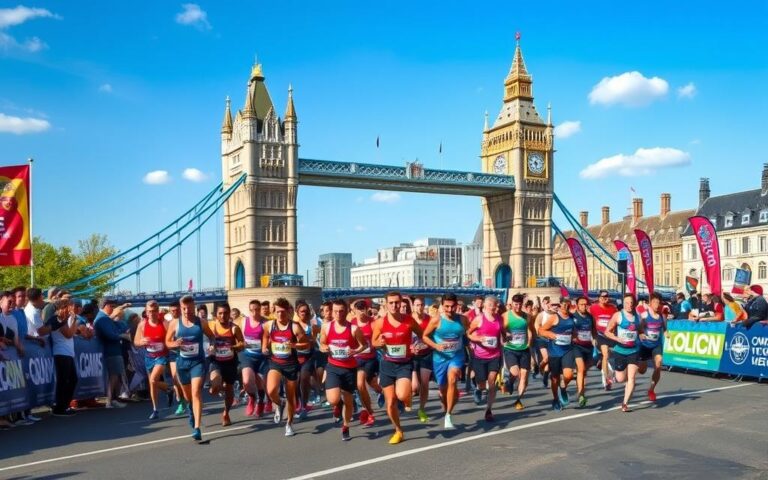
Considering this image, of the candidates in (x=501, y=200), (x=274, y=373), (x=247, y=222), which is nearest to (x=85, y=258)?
(x=247, y=222)

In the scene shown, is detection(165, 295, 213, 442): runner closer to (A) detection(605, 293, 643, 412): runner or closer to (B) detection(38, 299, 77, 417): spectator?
(B) detection(38, 299, 77, 417): spectator

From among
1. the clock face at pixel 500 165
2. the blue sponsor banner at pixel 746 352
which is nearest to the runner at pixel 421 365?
the blue sponsor banner at pixel 746 352

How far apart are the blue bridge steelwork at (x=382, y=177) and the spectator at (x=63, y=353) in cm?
5417

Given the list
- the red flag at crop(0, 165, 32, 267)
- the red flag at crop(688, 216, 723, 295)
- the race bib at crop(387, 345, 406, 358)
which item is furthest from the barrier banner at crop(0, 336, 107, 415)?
the red flag at crop(688, 216, 723, 295)

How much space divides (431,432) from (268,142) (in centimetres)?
5831

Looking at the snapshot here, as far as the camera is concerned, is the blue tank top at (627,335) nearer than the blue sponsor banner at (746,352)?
Yes

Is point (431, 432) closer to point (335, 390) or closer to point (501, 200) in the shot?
point (335, 390)

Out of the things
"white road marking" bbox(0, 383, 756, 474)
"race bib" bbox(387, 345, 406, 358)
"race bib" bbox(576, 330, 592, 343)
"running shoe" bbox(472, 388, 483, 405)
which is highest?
"race bib" bbox(387, 345, 406, 358)

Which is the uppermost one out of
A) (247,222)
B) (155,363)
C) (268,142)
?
(268,142)

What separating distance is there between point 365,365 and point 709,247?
780 inches

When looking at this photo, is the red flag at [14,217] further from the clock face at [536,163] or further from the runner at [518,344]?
the clock face at [536,163]

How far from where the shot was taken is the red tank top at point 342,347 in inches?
410

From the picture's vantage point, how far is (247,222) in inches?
2557

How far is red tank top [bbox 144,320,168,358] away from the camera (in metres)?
12.1
